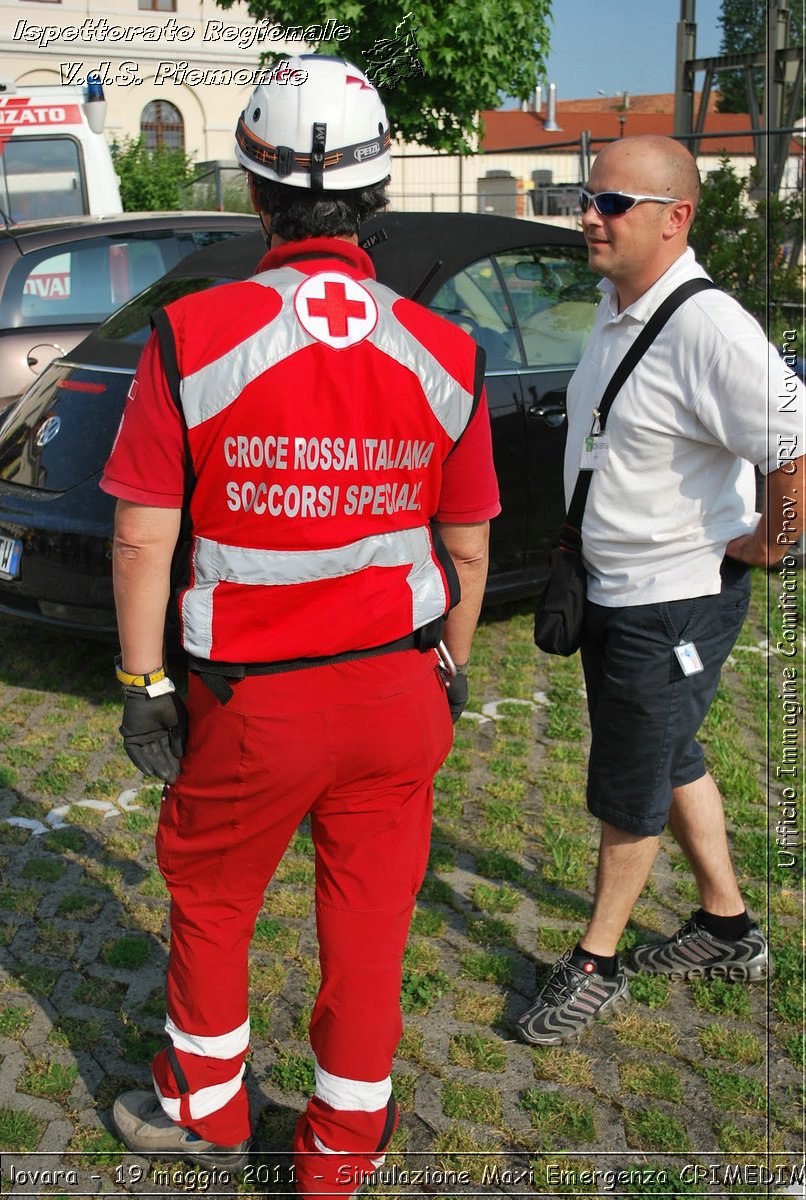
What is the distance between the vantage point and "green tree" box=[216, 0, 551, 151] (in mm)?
14023

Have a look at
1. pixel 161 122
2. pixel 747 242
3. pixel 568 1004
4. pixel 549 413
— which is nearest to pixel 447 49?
pixel 747 242

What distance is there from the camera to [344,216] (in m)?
2.23

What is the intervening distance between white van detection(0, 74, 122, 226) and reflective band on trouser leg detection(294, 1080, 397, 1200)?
34.9 feet

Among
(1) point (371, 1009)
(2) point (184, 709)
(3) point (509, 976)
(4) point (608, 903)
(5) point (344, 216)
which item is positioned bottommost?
(3) point (509, 976)

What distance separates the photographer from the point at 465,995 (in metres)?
3.31

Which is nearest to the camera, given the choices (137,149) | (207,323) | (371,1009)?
Answer: (207,323)

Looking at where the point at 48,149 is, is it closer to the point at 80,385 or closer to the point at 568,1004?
the point at 80,385

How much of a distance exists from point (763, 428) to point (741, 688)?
310 cm

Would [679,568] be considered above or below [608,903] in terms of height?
above

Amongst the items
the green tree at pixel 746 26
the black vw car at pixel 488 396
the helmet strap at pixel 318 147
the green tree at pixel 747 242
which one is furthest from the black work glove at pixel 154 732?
the green tree at pixel 746 26

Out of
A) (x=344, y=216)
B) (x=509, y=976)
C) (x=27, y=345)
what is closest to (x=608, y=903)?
(x=509, y=976)

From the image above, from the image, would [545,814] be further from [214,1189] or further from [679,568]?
[214,1189]

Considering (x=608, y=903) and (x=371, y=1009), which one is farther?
(x=608, y=903)

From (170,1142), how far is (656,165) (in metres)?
2.40
